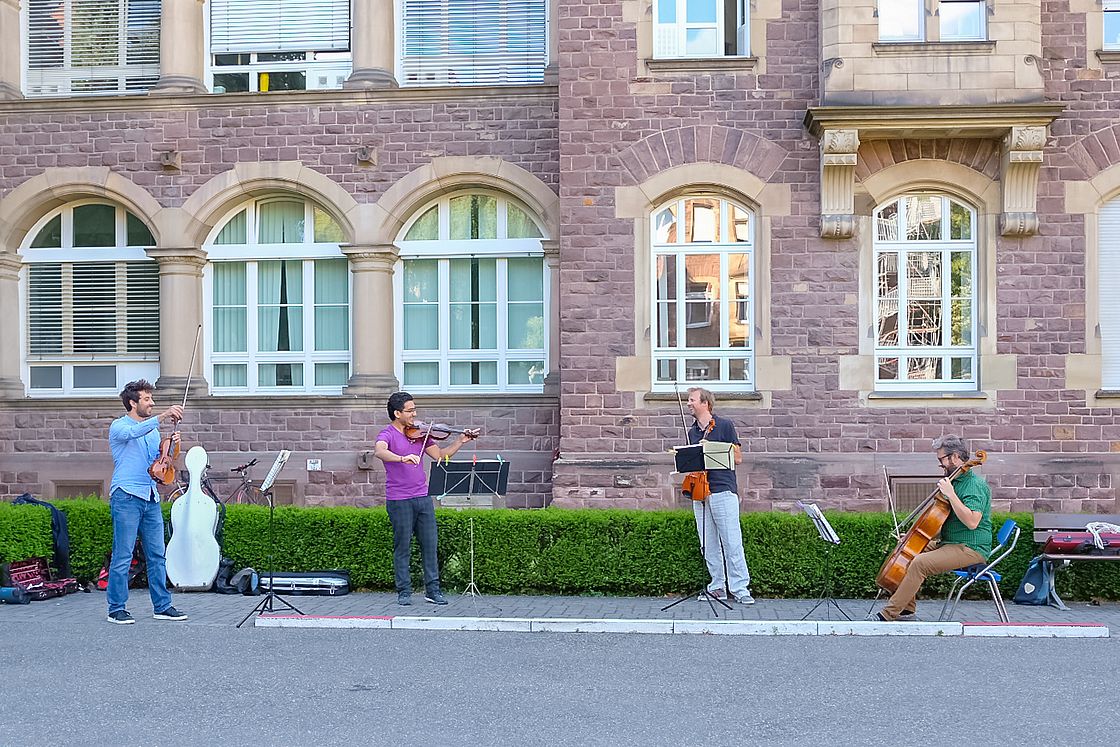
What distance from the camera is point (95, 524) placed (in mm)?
12398

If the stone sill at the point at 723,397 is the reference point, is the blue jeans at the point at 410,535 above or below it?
below

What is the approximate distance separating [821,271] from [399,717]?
898 cm

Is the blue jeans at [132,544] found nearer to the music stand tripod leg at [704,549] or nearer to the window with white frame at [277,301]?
the music stand tripod leg at [704,549]

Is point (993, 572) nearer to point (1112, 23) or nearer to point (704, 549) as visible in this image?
point (704, 549)

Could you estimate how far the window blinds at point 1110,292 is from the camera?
573 inches

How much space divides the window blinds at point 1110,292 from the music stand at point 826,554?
5085mm

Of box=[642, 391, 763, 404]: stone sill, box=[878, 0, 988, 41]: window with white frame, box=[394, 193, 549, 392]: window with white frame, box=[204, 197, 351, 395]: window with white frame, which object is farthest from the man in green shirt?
box=[204, 197, 351, 395]: window with white frame

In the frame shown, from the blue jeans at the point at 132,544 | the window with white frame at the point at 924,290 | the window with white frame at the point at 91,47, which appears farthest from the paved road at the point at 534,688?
the window with white frame at the point at 91,47

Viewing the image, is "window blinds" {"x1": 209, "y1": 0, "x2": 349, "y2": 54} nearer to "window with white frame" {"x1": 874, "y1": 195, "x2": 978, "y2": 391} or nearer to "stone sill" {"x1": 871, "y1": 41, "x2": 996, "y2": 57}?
"stone sill" {"x1": 871, "y1": 41, "x2": 996, "y2": 57}

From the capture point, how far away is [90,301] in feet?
56.4

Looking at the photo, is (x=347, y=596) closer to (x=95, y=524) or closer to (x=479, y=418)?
(x=95, y=524)

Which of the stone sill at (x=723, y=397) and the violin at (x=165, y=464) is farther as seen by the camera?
the stone sill at (x=723, y=397)

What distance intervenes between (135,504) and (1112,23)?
1167 centimetres

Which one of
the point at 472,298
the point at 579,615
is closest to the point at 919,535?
the point at 579,615
